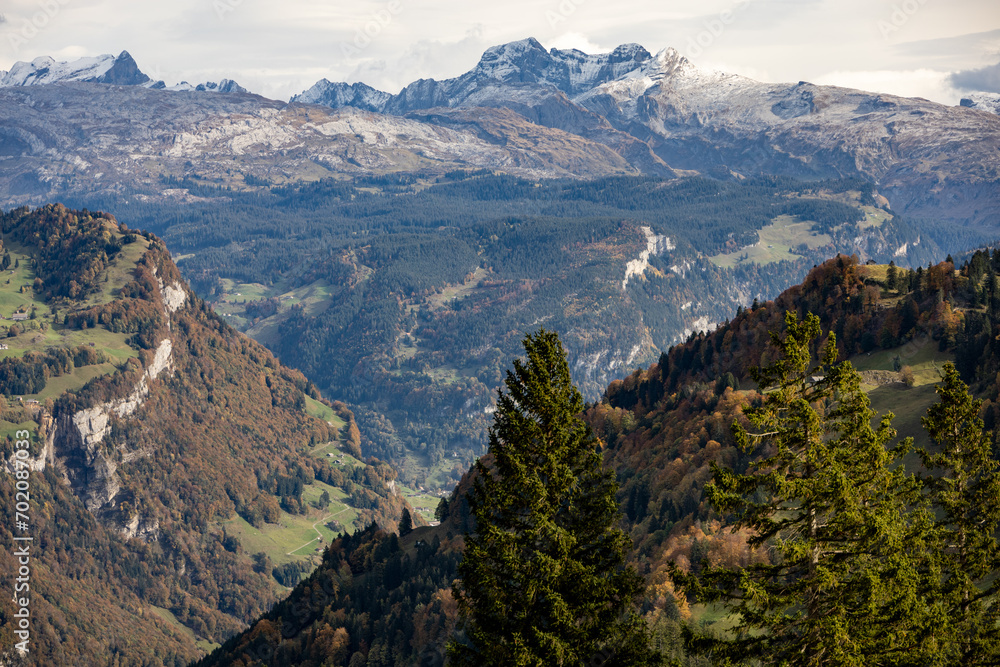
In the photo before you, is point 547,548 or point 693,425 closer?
point 547,548

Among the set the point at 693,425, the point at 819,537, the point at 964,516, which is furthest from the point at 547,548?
the point at 693,425

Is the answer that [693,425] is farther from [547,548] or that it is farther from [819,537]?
[819,537]

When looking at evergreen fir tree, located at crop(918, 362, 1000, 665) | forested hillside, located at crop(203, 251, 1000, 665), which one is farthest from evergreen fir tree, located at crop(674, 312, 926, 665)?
forested hillside, located at crop(203, 251, 1000, 665)

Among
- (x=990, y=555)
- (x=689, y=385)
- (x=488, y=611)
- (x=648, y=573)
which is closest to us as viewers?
(x=488, y=611)

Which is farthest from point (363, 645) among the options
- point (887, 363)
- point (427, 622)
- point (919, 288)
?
point (919, 288)

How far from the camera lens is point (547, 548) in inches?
1687

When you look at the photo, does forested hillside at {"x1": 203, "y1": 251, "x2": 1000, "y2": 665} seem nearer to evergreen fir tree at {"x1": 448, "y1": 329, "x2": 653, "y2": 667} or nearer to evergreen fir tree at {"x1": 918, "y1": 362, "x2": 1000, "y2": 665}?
evergreen fir tree at {"x1": 918, "y1": 362, "x2": 1000, "y2": 665}

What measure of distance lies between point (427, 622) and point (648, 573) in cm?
5428

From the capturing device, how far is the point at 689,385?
577 ft

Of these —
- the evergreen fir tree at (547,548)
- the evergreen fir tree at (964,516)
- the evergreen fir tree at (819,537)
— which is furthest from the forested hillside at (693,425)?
the evergreen fir tree at (819,537)

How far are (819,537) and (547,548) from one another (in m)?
11.4

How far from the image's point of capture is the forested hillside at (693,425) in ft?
394

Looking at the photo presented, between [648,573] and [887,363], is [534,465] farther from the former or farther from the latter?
[887,363]

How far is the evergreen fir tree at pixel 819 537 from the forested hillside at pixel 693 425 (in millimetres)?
51949
